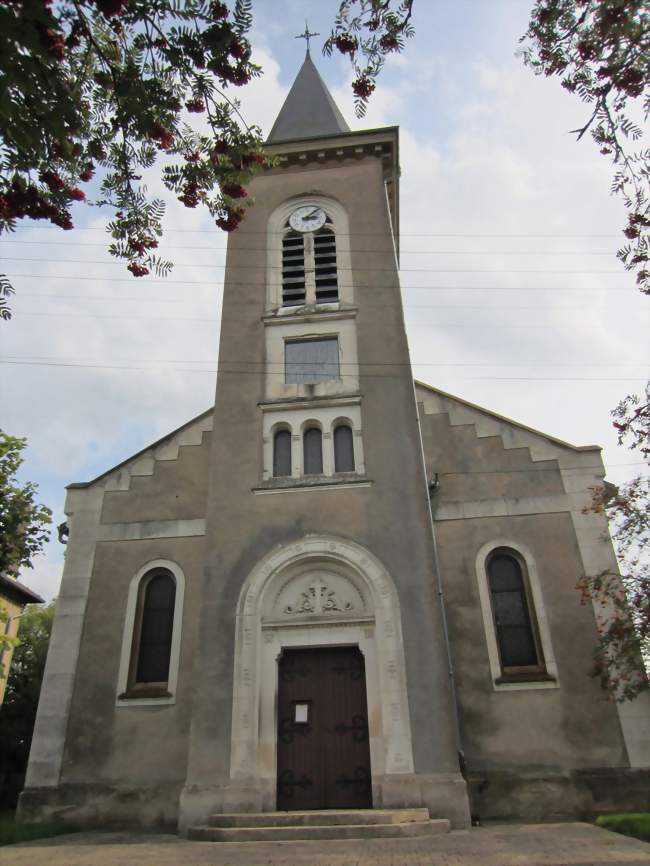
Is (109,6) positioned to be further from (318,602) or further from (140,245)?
(318,602)

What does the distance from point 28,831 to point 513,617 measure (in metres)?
10.0

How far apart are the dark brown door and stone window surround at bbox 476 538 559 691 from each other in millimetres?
2953

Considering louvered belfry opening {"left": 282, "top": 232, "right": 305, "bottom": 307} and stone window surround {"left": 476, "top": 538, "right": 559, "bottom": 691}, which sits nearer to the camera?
stone window surround {"left": 476, "top": 538, "right": 559, "bottom": 691}

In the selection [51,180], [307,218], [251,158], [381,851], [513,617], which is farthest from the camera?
[307,218]

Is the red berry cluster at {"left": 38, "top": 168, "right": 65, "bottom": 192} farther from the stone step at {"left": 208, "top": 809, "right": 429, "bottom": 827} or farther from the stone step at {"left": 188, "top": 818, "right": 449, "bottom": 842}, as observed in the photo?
the stone step at {"left": 208, "top": 809, "right": 429, "bottom": 827}

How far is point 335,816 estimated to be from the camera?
10.4 meters

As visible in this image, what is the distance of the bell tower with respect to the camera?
11945 mm

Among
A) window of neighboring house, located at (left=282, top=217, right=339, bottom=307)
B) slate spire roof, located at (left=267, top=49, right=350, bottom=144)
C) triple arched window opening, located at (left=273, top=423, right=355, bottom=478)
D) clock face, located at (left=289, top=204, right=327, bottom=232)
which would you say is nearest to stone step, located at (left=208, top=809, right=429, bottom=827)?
triple arched window opening, located at (left=273, top=423, right=355, bottom=478)

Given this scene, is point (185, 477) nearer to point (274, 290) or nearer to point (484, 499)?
point (274, 290)

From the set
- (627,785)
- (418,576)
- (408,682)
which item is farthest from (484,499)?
(627,785)

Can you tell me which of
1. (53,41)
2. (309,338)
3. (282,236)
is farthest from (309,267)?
(53,41)

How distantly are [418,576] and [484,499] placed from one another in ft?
10.8

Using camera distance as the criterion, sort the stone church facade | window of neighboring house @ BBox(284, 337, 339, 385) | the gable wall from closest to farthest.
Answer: the stone church facade → the gable wall → window of neighboring house @ BBox(284, 337, 339, 385)

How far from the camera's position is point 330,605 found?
529 inches
